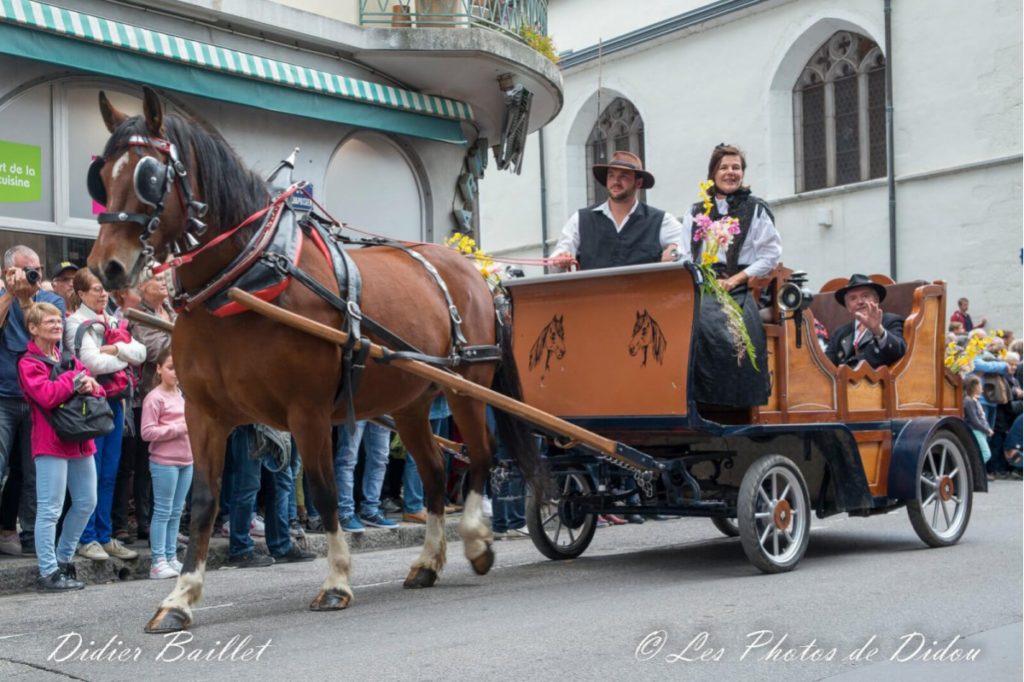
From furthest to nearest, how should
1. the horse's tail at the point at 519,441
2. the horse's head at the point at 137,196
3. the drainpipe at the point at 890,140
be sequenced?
1. the drainpipe at the point at 890,140
2. the horse's tail at the point at 519,441
3. the horse's head at the point at 137,196

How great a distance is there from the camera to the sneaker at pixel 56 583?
764cm

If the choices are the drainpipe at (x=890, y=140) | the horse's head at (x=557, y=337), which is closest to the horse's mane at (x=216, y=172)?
the horse's head at (x=557, y=337)

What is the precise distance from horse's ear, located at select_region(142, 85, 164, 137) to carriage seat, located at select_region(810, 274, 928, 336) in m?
5.32

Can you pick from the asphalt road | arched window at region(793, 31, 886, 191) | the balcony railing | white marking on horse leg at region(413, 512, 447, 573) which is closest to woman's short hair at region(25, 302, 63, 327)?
the asphalt road

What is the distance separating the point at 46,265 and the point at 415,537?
13.9ft

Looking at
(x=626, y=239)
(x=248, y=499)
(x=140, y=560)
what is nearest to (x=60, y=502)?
(x=140, y=560)

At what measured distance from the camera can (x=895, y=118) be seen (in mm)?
22328

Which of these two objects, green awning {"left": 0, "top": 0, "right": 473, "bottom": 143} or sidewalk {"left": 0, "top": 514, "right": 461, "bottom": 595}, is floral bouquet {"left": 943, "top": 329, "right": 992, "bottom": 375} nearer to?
sidewalk {"left": 0, "top": 514, "right": 461, "bottom": 595}

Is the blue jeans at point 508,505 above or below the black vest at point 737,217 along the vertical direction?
below

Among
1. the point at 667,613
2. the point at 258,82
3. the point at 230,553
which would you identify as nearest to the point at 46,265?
the point at 258,82

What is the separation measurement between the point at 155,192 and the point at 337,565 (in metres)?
2.12

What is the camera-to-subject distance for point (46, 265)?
1103 cm

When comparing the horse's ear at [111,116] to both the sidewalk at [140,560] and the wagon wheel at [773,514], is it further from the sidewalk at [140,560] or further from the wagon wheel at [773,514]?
the wagon wheel at [773,514]

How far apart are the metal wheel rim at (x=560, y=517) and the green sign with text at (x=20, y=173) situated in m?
5.80
